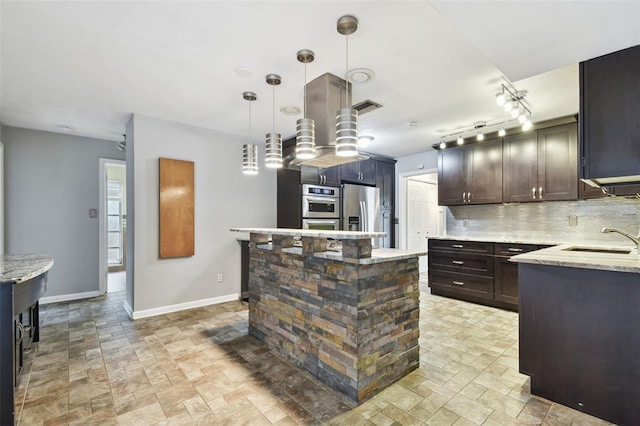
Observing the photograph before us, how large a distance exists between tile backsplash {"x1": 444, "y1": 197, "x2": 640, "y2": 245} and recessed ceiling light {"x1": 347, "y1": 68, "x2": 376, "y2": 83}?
10.5 ft

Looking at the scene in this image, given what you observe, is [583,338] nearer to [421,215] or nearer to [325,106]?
[325,106]

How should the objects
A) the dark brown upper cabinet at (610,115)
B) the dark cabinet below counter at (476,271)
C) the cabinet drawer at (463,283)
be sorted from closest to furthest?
1. the dark brown upper cabinet at (610,115)
2. the dark cabinet below counter at (476,271)
3. the cabinet drawer at (463,283)

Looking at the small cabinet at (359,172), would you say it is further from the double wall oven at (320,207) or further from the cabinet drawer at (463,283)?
the cabinet drawer at (463,283)

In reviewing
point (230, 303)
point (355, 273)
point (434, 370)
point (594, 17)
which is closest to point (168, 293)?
point (230, 303)

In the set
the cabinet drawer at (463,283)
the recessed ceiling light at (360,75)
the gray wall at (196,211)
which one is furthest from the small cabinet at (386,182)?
the recessed ceiling light at (360,75)

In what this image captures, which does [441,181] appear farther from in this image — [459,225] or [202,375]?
[202,375]

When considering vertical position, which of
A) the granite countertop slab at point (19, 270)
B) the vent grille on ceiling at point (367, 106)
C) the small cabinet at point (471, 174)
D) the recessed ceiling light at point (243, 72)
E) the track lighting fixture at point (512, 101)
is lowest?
the granite countertop slab at point (19, 270)

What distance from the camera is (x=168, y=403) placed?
1.96 metres

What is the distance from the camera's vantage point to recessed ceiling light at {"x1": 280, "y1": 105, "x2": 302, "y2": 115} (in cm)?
334

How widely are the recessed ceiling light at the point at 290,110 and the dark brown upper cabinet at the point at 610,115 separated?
2457mm

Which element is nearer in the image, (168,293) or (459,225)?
(168,293)

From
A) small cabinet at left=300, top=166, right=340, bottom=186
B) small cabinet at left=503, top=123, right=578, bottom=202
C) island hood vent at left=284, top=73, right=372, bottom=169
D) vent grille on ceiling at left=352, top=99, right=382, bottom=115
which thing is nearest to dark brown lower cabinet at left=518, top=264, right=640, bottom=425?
island hood vent at left=284, top=73, right=372, bottom=169

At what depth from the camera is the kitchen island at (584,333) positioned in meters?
1.72

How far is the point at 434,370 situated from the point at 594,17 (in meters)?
2.45
